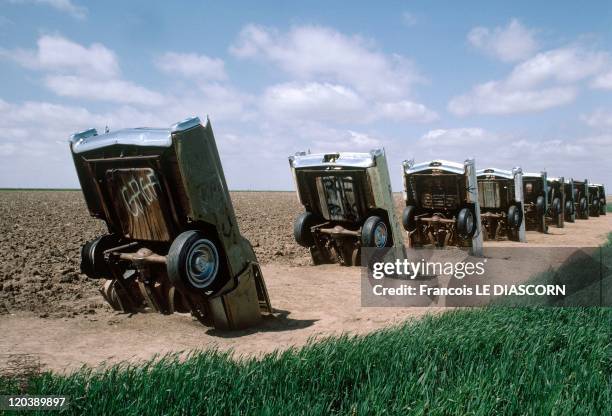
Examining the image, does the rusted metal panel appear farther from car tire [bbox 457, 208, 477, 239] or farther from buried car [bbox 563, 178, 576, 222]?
buried car [bbox 563, 178, 576, 222]

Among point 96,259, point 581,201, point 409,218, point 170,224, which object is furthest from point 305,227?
point 581,201

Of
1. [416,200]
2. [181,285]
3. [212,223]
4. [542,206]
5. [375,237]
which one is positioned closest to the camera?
[181,285]

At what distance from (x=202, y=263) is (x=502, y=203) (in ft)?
42.5

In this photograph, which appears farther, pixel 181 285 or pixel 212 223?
pixel 212 223

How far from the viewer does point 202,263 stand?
538cm

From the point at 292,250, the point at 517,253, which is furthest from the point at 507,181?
the point at 292,250

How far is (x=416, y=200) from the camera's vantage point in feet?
42.2

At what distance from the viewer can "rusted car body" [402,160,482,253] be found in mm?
11781

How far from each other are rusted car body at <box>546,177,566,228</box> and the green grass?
1800 cm

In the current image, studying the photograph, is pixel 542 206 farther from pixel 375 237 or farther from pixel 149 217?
pixel 149 217

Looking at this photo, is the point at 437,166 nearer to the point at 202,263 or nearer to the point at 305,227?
the point at 305,227

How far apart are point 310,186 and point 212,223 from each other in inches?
192

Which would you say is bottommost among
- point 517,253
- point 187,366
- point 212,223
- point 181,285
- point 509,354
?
point 517,253

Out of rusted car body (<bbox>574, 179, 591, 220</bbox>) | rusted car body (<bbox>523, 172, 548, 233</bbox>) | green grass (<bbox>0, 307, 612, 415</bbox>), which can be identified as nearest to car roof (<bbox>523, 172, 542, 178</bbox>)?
rusted car body (<bbox>523, 172, 548, 233</bbox>)
